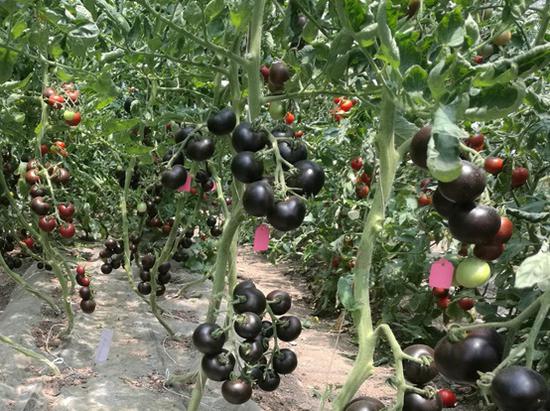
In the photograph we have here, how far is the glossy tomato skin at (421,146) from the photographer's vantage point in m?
0.76

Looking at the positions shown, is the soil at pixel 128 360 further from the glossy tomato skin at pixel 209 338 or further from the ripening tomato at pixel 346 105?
the ripening tomato at pixel 346 105

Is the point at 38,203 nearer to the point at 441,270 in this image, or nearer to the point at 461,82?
the point at 441,270

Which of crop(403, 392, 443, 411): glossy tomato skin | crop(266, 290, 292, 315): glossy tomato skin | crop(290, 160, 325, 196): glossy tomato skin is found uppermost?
crop(290, 160, 325, 196): glossy tomato skin

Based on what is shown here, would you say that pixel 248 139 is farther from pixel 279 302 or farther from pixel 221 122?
pixel 279 302

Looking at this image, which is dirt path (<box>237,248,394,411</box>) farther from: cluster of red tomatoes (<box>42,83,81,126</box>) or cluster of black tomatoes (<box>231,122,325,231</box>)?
cluster of red tomatoes (<box>42,83,81,126</box>)

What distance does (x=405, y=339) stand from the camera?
346cm

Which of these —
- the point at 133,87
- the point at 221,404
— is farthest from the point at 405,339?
the point at 133,87

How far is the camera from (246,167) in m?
1.23

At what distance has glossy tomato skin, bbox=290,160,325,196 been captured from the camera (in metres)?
1.23

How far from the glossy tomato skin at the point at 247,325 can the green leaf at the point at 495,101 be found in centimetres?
82

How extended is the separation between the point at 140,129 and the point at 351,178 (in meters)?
1.44

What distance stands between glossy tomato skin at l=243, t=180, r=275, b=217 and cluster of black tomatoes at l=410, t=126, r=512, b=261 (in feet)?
1.34

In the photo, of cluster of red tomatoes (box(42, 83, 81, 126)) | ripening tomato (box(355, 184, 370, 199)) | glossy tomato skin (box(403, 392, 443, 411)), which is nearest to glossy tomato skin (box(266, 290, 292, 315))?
glossy tomato skin (box(403, 392, 443, 411))

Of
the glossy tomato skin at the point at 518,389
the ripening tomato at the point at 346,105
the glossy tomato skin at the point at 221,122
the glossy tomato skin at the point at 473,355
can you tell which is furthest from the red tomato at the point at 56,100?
the glossy tomato skin at the point at 518,389
